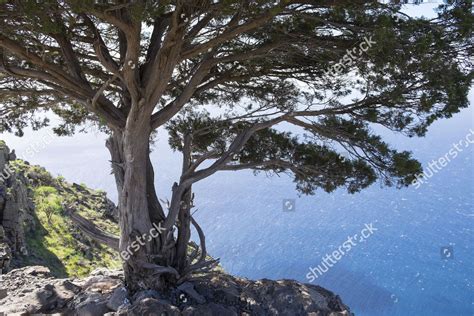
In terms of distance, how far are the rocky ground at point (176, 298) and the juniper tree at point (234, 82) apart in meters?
0.28

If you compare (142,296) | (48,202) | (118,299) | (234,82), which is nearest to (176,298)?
(142,296)

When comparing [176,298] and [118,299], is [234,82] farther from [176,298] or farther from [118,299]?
[118,299]

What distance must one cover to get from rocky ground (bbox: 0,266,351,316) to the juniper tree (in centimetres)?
28

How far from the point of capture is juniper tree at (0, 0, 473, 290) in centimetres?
396

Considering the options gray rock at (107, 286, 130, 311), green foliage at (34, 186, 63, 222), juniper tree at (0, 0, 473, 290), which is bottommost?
gray rock at (107, 286, 130, 311)

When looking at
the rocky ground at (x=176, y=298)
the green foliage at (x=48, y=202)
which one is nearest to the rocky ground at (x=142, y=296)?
the rocky ground at (x=176, y=298)

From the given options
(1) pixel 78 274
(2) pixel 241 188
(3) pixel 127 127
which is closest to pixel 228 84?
(3) pixel 127 127

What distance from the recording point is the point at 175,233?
5.62m

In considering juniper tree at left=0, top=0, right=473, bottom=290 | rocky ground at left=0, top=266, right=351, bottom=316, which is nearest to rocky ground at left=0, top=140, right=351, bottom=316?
rocky ground at left=0, top=266, right=351, bottom=316

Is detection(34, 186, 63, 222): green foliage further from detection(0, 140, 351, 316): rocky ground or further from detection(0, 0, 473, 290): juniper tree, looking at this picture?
detection(0, 0, 473, 290): juniper tree

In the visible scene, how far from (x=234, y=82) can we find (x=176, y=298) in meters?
3.22

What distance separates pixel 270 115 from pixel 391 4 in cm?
220

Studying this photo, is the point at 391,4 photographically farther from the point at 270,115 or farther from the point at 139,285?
the point at 139,285

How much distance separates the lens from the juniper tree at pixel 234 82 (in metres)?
3.96
